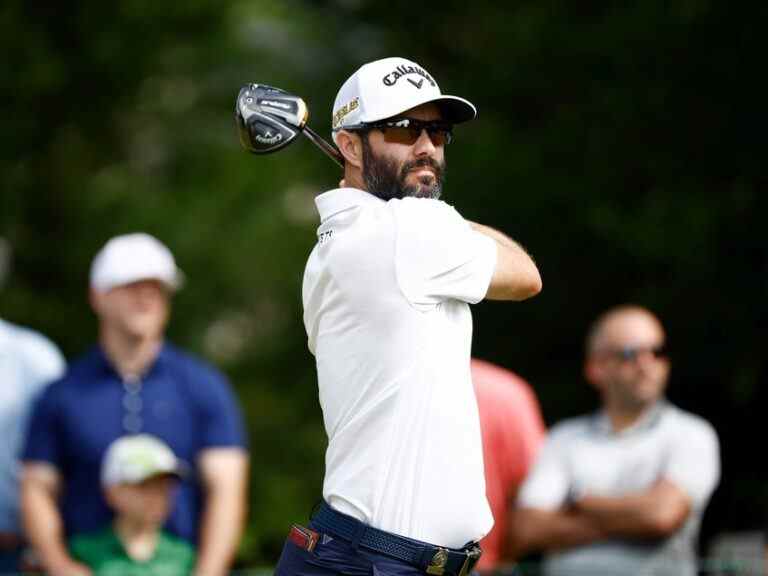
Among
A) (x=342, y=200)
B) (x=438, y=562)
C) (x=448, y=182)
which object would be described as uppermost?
(x=448, y=182)

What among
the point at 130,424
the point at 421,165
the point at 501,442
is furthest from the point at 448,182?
the point at 421,165

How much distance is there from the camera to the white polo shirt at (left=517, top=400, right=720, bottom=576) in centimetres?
684

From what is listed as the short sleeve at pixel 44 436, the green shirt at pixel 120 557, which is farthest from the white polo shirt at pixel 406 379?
the short sleeve at pixel 44 436

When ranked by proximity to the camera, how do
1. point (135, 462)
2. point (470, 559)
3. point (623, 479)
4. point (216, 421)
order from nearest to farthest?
Answer: point (470, 559) → point (135, 462) → point (623, 479) → point (216, 421)

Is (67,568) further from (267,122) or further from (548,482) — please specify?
(267,122)

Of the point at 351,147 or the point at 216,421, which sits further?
the point at 216,421

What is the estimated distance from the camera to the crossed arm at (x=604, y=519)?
6.70m

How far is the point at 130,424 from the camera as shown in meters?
7.10

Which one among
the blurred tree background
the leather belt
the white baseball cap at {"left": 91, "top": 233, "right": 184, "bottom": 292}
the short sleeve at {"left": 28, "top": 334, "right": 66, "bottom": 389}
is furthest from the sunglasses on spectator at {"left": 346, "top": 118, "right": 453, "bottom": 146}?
the blurred tree background

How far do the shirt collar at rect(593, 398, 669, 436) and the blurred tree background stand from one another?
86.4 inches

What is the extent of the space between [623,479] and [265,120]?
2737mm

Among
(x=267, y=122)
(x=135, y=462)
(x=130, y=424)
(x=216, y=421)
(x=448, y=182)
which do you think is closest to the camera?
(x=267, y=122)

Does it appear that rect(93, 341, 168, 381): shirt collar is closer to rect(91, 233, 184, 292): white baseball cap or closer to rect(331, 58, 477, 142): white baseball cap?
rect(91, 233, 184, 292): white baseball cap

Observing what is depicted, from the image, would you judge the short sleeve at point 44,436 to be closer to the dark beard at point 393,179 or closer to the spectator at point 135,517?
the spectator at point 135,517
